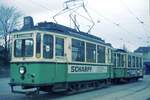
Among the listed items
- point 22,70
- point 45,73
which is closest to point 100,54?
point 45,73

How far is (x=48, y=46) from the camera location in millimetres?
17141

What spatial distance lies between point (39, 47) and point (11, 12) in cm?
4876

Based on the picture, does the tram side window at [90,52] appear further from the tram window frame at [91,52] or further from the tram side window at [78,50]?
the tram side window at [78,50]

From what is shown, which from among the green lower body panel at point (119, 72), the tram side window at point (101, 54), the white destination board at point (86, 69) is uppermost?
the tram side window at point (101, 54)

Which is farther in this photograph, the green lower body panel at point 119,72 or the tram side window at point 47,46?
the green lower body panel at point 119,72

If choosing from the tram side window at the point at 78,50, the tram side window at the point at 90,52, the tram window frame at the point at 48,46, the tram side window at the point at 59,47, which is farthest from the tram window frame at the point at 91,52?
the tram window frame at the point at 48,46

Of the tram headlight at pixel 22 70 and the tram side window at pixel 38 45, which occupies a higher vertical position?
the tram side window at pixel 38 45

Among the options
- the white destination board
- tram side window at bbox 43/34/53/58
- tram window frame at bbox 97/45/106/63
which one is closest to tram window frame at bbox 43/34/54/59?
tram side window at bbox 43/34/53/58

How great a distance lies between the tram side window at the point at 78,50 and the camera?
63.4 ft

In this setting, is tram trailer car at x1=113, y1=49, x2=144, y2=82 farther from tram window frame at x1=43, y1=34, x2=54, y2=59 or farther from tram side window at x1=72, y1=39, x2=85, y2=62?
tram window frame at x1=43, y1=34, x2=54, y2=59

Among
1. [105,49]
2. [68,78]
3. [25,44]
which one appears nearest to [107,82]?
[105,49]

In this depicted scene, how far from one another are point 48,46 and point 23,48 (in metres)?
1.18

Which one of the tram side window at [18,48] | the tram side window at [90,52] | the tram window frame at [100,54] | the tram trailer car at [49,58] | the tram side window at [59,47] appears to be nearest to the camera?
the tram trailer car at [49,58]

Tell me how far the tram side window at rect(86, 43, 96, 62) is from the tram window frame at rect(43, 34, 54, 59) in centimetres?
411
